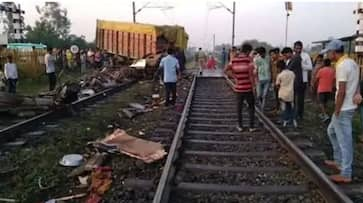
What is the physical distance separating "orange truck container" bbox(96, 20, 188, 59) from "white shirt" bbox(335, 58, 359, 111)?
65.3ft

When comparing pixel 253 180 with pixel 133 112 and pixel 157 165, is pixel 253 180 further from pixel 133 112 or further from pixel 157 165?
pixel 133 112

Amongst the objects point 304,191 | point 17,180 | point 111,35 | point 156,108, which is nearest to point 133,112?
point 156,108

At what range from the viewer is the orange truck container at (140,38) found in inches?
1009

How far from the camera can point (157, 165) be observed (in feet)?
21.2

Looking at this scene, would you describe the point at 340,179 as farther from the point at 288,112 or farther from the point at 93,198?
the point at 288,112

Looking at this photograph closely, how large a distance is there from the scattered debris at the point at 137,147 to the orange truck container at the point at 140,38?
1784 cm

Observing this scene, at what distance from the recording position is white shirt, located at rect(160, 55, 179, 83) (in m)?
13.0

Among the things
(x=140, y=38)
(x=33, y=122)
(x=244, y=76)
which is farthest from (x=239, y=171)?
(x=140, y=38)

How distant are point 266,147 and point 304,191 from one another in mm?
2359

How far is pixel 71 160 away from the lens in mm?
6926

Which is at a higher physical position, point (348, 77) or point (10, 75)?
point (348, 77)

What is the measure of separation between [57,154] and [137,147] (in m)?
1.32

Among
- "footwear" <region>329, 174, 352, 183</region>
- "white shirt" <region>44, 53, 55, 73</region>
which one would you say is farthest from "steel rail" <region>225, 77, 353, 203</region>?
"white shirt" <region>44, 53, 55, 73</region>

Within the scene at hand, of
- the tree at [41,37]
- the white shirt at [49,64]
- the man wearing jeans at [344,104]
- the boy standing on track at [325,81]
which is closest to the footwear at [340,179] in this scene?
the man wearing jeans at [344,104]
